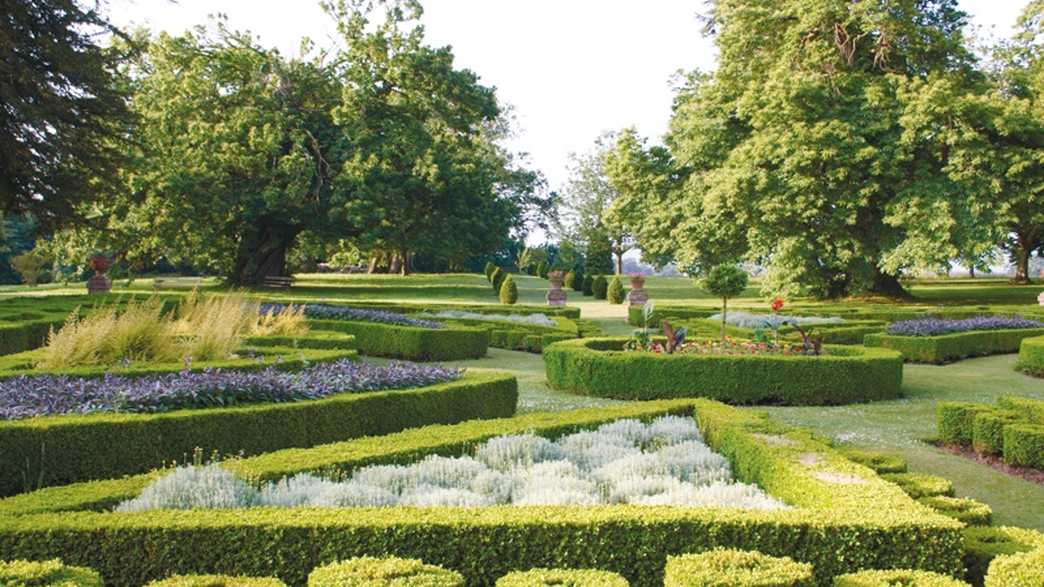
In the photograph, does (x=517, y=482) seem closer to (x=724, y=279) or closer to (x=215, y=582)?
(x=215, y=582)

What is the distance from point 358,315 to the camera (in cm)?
1617

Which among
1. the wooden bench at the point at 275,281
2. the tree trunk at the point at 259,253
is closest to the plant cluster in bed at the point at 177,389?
the wooden bench at the point at 275,281

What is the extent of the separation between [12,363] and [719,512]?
25.9ft

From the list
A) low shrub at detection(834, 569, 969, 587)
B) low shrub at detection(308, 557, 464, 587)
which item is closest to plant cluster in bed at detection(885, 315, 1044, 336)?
low shrub at detection(834, 569, 969, 587)

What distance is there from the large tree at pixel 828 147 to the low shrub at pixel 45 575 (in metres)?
22.6

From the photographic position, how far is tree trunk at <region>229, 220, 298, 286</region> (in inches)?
1209

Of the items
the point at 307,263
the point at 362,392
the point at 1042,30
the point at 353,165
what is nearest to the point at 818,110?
the point at 1042,30

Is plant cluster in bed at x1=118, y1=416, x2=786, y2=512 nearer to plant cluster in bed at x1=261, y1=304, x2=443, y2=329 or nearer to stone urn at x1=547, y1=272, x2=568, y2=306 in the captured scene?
plant cluster in bed at x1=261, y1=304, x2=443, y2=329

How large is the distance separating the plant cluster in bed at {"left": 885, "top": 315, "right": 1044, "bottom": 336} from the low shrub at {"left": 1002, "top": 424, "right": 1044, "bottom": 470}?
26.8ft

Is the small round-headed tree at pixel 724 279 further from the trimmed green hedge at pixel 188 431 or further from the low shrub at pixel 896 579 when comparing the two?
the low shrub at pixel 896 579

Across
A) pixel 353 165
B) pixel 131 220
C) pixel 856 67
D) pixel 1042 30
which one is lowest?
pixel 131 220

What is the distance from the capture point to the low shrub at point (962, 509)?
4.54 meters

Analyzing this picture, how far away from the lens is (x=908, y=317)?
18.9 metres

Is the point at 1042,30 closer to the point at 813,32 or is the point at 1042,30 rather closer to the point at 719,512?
the point at 813,32
